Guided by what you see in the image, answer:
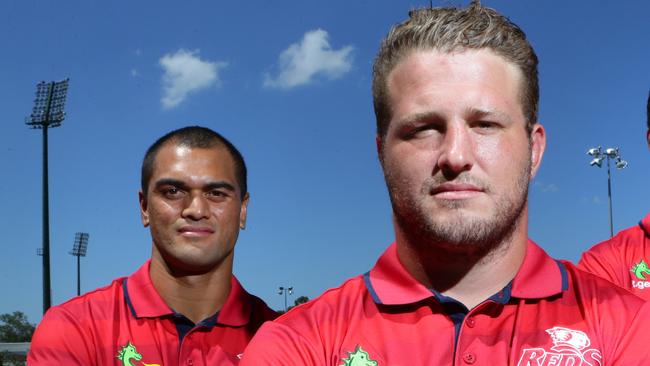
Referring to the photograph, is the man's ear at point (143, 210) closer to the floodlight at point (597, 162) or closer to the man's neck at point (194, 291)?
the man's neck at point (194, 291)

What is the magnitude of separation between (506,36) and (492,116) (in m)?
0.38

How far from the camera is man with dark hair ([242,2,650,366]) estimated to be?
2.64m

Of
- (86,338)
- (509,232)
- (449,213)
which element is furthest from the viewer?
(86,338)

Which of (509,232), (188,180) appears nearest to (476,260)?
(509,232)

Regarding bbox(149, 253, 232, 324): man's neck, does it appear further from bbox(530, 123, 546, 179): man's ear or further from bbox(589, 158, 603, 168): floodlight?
bbox(589, 158, 603, 168): floodlight

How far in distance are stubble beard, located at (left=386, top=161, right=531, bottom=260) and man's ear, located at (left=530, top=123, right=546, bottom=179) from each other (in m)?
0.12

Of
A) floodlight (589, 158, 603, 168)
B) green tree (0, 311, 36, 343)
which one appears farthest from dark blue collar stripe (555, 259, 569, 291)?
green tree (0, 311, 36, 343)

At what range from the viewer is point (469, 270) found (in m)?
2.83

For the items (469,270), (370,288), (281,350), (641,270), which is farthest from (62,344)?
(641,270)

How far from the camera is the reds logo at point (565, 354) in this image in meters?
2.61

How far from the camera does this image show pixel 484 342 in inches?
105

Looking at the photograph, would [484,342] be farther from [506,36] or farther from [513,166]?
[506,36]

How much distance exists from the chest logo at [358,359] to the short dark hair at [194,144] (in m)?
2.38

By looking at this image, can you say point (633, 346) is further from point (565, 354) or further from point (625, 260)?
point (625, 260)
